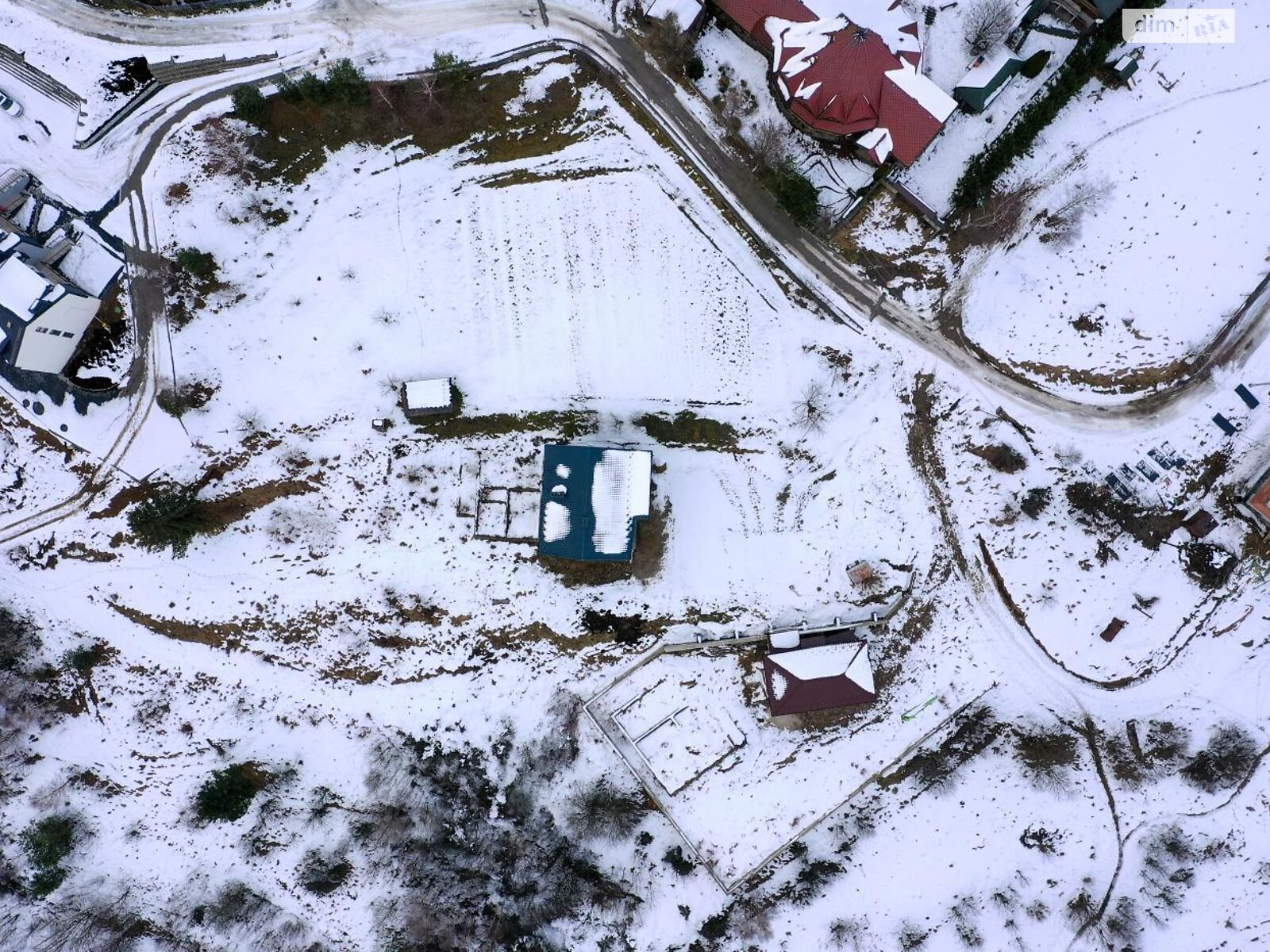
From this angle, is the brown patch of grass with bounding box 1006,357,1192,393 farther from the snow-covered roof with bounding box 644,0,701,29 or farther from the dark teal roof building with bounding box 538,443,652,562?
the snow-covered roof with bounding box 644,0,701,29

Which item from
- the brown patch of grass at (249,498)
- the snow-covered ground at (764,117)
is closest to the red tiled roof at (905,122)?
the snow-covered ground at (764,117)

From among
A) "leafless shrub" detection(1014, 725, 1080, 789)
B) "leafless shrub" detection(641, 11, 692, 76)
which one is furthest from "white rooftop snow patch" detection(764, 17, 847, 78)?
"leafless shrub" detection(1014, 725, 1080, 789)

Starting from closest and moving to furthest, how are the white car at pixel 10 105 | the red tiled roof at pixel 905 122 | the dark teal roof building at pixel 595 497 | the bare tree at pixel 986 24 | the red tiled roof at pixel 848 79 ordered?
the red tiled roof at pixel 848 79, the red tiled roof at pixel 905 122, the bare tree at pixel 986 24, the dark teal roof building at pixel 595 497, the white car at pixel 10 105

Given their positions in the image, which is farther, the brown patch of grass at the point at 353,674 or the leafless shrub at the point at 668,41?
the brown patch of grass at the point at 353,674

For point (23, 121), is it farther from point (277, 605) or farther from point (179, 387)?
point (277, 605)

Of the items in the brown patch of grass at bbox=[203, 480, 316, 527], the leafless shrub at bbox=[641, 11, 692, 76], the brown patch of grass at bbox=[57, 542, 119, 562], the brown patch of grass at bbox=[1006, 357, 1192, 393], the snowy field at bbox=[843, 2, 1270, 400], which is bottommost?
the brown patch of grass at bbox=[57, 542, 119, 562]

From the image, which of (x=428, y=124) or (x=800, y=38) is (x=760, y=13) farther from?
(x=428, y=124)

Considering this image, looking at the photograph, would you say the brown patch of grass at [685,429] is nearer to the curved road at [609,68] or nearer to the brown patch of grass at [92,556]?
the curved road at [609,68]

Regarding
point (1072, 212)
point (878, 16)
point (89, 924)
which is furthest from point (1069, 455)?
point (89, 924)
